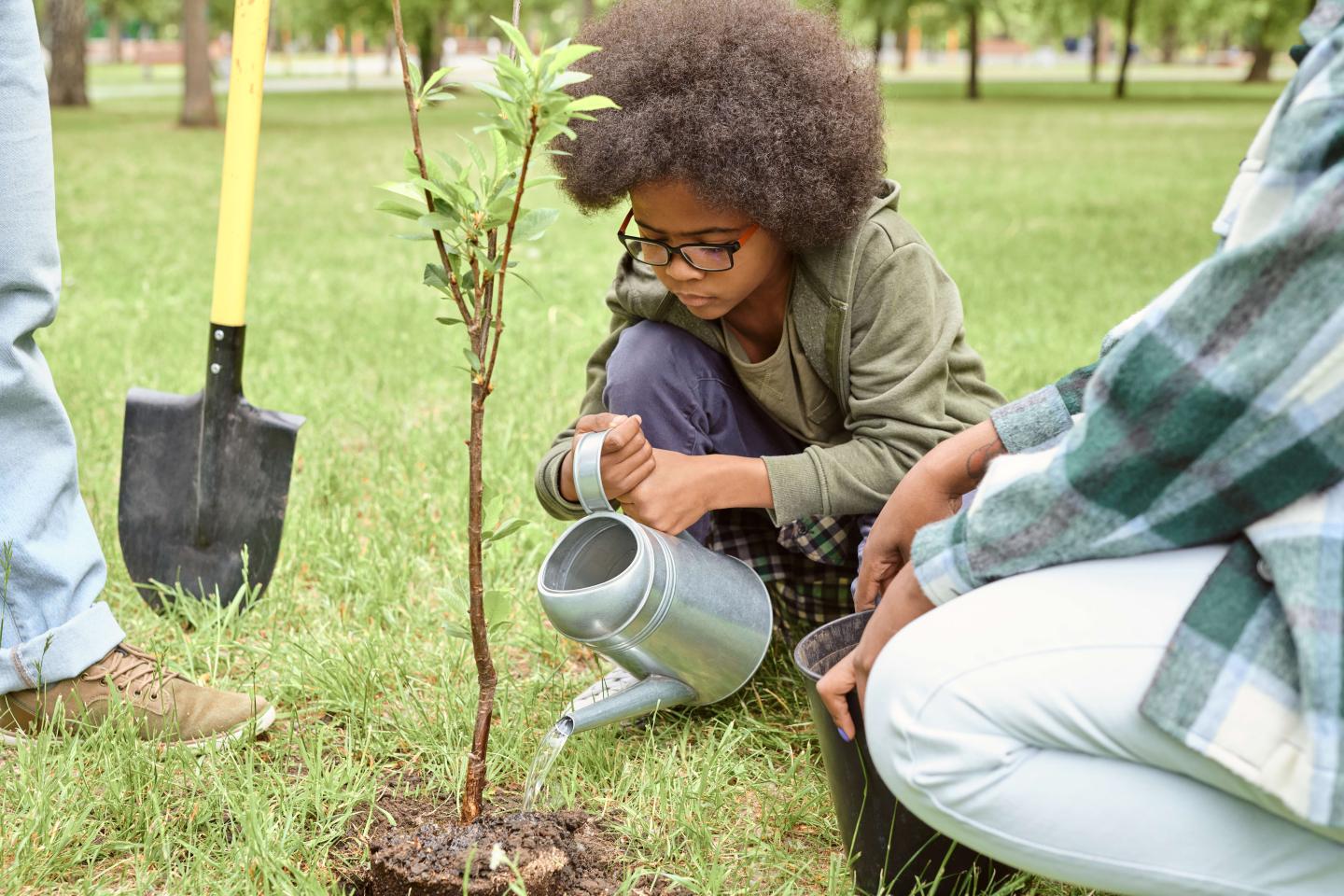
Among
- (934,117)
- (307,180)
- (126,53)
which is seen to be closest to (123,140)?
(307,180)

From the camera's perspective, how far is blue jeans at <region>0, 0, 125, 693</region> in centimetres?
192

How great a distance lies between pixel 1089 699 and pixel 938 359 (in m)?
0.82

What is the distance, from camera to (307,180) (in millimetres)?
10492

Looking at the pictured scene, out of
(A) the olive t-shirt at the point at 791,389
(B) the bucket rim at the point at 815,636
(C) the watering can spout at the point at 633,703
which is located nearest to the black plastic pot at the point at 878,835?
(B) the bucket rim at the point at 815,636

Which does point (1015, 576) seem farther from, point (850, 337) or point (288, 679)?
point (288, 679)

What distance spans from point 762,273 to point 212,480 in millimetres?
1120

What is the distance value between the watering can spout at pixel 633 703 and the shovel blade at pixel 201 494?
2.94 ft

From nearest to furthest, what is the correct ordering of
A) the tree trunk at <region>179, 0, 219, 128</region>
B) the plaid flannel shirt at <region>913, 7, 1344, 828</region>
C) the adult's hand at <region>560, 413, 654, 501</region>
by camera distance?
the plaid flannel shirt at <region>913, 7, 1344, 828</region>, the adult's hand at <region>560, 413, 654, 501</region>, the tree trunk at <region>179, 0, 219, 128</region>

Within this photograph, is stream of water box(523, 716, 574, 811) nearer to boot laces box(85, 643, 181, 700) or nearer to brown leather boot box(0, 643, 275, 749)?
brown leather boot box(0, 643, 275, 749)

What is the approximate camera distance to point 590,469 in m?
1.79

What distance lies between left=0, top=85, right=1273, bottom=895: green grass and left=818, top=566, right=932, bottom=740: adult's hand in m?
0.26

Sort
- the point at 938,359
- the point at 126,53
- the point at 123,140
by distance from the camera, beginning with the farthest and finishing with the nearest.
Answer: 1. the point at 126,53
2. the point at 123,140
3. the point at 938,359

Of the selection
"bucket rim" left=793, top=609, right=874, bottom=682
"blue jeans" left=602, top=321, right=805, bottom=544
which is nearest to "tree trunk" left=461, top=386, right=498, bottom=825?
"bucket rim" left=793, top=609, right=874, bottom=682

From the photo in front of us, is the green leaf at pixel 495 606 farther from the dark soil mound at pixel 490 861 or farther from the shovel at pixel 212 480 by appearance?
the shovel at pixel 212 480
